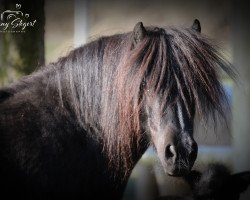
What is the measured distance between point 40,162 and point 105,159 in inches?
15.3

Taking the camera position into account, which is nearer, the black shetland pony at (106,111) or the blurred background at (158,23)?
the black shetland pony at (106,111)

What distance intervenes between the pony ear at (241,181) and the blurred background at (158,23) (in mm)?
723

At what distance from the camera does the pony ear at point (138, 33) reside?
2861 millimetres

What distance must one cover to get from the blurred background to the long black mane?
1.35 meters

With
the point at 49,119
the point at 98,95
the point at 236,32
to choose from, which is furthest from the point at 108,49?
the point at 236,32

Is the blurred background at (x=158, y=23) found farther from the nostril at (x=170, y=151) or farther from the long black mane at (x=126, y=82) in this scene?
the nostril at (x=170, y=151)

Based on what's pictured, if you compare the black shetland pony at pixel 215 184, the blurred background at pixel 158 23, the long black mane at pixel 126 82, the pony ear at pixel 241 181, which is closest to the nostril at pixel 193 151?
the long black mane at pixel 126 82

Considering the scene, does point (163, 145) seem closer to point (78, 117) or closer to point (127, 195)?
point (78, 117)

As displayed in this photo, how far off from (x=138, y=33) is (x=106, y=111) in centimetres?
48

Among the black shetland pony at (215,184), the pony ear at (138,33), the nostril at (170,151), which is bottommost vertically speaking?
the black shetland pony at (215,184)

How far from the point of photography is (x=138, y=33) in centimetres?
288

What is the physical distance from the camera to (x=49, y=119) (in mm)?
2920

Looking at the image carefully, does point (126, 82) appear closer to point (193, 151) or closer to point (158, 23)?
point (193, 151)

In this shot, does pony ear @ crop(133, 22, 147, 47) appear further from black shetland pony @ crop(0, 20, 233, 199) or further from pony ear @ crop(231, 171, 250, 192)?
pony ear @ crop(231, 171, 250, 192)
